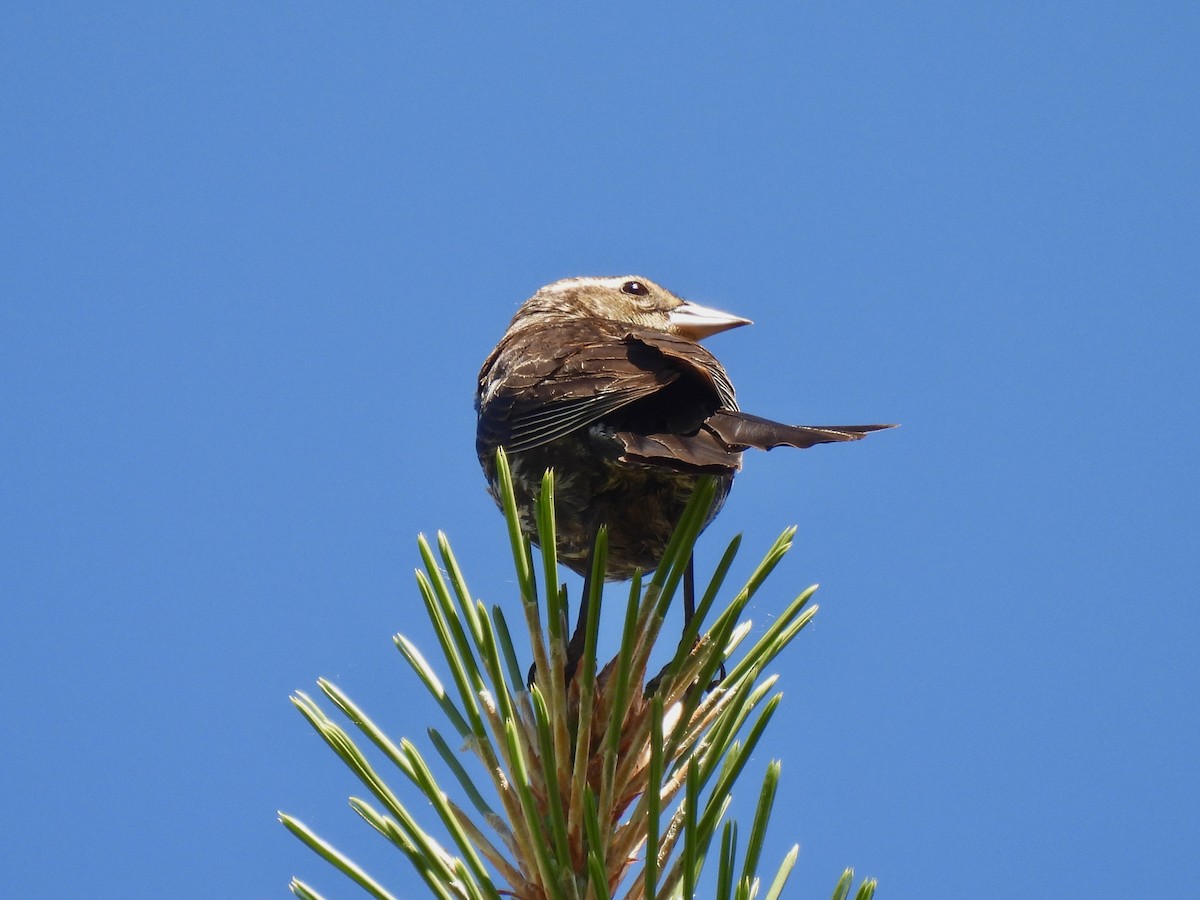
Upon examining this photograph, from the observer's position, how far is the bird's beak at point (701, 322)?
459cm

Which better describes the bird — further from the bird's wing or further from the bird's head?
the bird's head

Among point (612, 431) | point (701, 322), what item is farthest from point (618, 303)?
point (612, 431)

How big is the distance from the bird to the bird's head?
1113 mm

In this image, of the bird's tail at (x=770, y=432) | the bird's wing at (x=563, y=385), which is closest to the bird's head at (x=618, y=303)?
the bird's wing at (x=563, y=385)

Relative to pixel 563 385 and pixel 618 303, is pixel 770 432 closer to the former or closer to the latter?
pixel 563 385

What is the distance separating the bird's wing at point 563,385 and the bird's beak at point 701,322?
106 cm

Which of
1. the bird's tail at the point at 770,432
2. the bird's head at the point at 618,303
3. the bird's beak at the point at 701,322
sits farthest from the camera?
the bird's head at the point at 618,303

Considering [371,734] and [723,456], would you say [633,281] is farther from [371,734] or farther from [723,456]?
[371,734]

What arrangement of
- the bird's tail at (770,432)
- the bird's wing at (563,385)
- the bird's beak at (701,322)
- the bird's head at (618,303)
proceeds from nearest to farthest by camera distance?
the bird's tail at (770,432) < the bird's wing at (563,385) < the bird's beak at (701,322) < the bird's head at (618,303)

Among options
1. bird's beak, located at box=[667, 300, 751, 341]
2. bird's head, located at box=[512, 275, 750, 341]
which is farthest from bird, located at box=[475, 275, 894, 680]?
bird's head, located at box=[512, 275, 750, 341]

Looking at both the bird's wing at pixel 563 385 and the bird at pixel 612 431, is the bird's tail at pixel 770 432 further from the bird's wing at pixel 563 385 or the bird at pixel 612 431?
the bird's wing at pixel 563 385

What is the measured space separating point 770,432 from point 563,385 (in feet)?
2.80

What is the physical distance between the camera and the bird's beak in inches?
181

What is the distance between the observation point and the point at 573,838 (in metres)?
1.88
